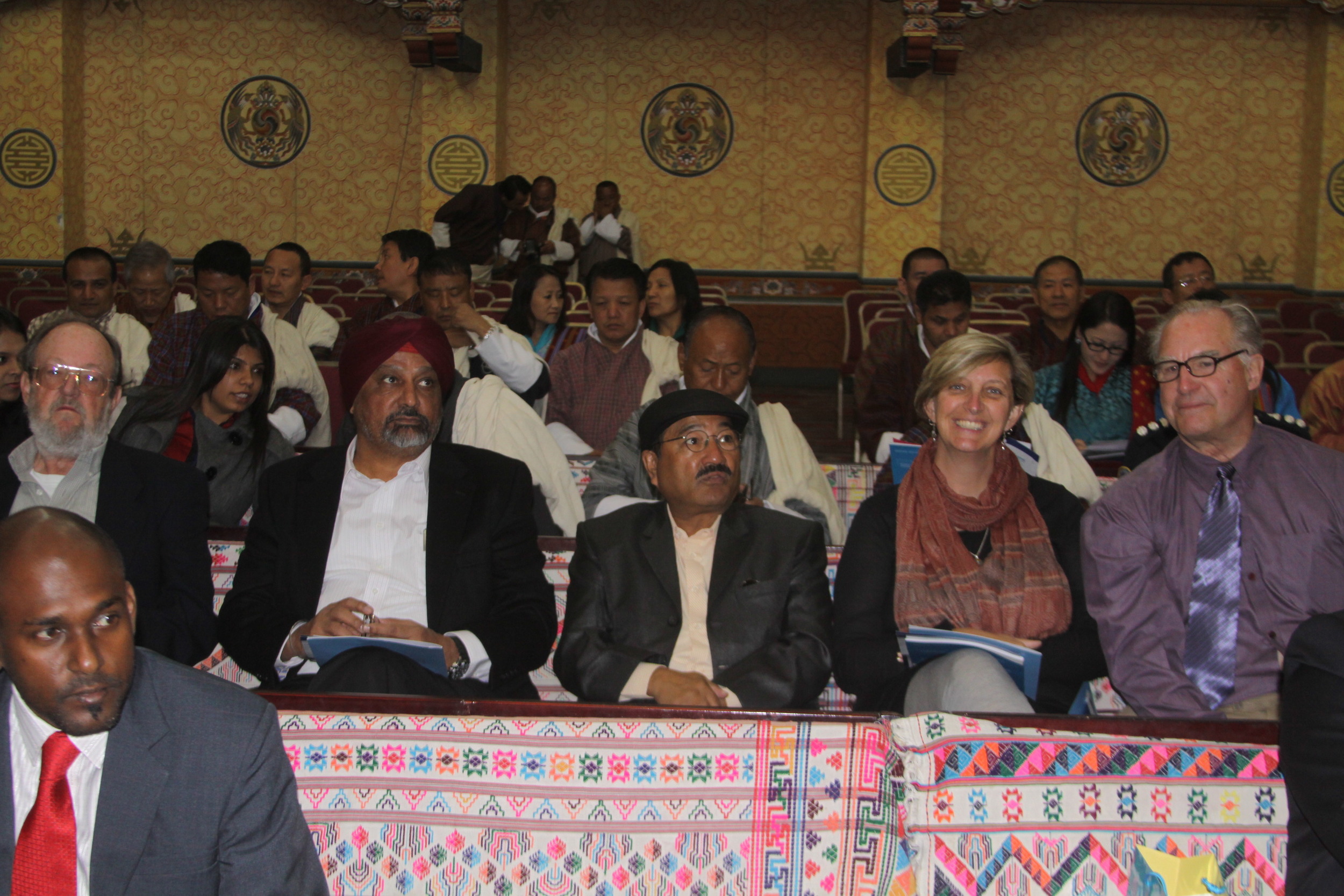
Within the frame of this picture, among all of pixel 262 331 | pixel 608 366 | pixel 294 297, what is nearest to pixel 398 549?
pixel 262 331

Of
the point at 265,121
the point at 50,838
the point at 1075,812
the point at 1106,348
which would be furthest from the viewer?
the point at 265,121

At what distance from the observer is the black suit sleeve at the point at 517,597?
2.31 m

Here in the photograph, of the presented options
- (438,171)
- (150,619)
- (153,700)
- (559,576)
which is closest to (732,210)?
(438,171)

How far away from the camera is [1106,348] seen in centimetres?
407

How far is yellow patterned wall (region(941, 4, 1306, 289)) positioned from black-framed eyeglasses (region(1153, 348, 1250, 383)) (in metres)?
7.55

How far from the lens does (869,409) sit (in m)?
4.49

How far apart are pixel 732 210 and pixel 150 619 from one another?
807 cm

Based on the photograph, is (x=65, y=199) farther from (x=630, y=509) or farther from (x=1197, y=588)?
(x=1197, y=588)

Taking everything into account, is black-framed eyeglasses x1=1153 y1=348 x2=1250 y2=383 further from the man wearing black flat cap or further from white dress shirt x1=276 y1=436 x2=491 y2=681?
white dress shirt x1=276 y1=436 x2=491 y2=681

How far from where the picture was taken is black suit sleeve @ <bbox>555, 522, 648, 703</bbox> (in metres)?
2.21

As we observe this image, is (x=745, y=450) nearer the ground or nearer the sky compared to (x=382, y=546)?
nearer the sky

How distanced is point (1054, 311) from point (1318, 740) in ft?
12.7

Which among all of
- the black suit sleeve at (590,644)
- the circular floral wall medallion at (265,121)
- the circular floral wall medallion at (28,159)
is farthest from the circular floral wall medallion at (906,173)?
the black suit sleeve at (590,644)

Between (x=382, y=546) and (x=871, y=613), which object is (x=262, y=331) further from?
(x=871, y=613)
